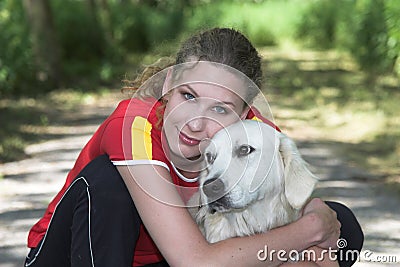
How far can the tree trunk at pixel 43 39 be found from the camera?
1418 cm

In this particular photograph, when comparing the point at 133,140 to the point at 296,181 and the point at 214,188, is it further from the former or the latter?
the point at 296,181

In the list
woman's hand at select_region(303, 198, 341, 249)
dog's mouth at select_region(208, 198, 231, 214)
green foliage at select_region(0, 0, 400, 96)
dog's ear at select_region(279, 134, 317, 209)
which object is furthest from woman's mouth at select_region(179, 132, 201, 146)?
green foliage at select_region(0, 0, 400, 96)

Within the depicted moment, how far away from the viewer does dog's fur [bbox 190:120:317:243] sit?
3.14 meters

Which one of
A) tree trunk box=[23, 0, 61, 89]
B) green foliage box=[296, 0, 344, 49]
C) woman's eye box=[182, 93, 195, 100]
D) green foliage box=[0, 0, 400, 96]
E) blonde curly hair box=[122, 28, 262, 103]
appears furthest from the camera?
green foliage box=[296, 0, 344, 49]

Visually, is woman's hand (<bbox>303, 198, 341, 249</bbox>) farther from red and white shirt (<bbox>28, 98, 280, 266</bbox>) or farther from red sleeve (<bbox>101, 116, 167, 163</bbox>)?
red sleeve (<bbox>101, 116, 167, 163</bbox>)

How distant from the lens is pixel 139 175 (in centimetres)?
300

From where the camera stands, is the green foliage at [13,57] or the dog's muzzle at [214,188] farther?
the green foliage at [13,57]

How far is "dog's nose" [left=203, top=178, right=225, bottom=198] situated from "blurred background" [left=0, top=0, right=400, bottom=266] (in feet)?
3.13

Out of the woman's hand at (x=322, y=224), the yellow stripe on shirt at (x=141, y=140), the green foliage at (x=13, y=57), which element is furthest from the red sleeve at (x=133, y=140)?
the green foliage at (x=13, y=57)

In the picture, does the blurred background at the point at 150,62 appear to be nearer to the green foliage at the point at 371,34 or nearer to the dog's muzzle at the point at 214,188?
the green foliage at the point at 371,34

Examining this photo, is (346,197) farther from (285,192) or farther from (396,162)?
(285,192)

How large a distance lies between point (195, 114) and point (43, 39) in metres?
11.7

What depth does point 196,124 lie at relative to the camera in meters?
3.08

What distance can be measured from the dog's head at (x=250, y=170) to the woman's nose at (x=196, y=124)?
106 millimetres
